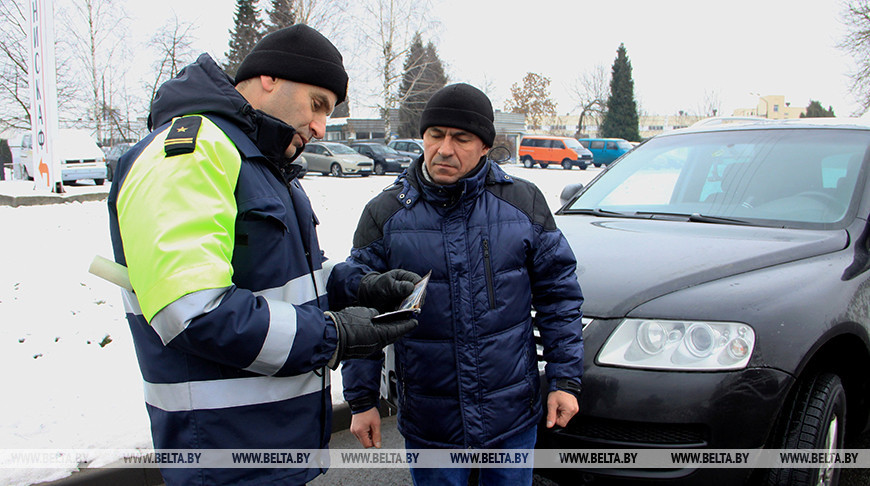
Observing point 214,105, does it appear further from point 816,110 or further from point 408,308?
point 816,110

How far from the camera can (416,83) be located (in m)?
42.9

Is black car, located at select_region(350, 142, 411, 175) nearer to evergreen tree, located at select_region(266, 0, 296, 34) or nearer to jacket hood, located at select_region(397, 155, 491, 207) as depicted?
evergreen tree, located at select_region(266, 0, 296, 34)

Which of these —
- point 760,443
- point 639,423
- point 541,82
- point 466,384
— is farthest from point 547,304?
point 541,82

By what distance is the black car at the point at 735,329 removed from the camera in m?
2.11

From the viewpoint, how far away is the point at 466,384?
1.95 meters

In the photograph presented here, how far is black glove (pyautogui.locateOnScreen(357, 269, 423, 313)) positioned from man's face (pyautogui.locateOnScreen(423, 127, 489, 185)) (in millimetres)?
367

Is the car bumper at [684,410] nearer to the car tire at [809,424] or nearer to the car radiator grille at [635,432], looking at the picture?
the car radiator grille at [635,432]

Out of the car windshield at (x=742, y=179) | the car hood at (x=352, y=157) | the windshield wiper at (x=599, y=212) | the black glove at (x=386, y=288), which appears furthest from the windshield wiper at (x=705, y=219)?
the car hood at (x=352, y=157)

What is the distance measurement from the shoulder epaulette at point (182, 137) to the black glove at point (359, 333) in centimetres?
50

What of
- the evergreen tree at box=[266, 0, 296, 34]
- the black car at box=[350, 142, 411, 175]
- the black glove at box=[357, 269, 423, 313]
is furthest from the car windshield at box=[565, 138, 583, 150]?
the black glove at box=[357, 269, 423, 313]

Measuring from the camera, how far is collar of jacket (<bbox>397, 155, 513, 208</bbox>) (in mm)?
2000

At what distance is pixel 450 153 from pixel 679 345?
1.07 metres

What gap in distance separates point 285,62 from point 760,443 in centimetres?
199

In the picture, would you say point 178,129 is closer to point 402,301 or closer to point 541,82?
point 402,301
